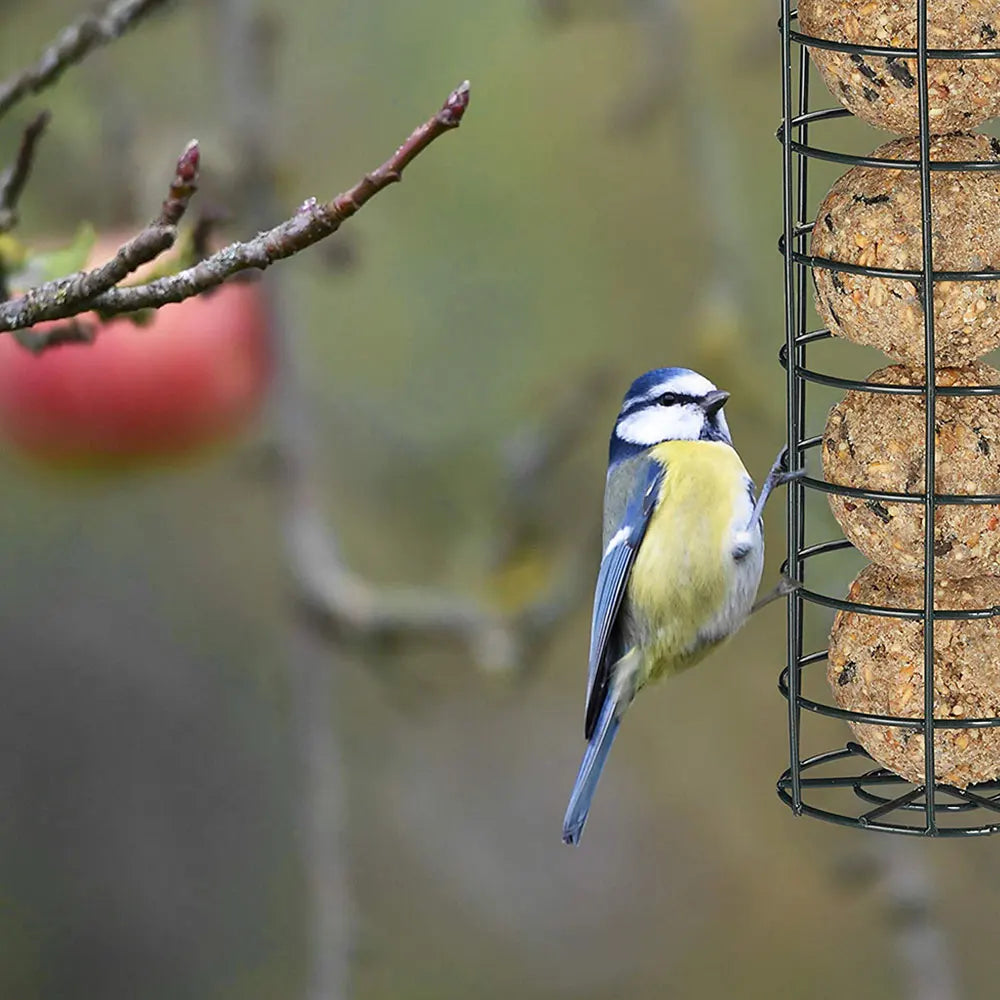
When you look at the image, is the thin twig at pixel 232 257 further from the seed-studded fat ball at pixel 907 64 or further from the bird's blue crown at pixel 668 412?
the bird's blue crown at pixel 668 412

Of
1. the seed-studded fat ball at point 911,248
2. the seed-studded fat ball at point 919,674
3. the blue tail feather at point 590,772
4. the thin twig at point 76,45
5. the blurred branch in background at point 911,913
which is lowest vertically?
the blurred branch in background at point 911,913

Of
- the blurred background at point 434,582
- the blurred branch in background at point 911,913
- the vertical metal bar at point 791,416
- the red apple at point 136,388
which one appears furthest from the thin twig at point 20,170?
the blurred branch in background at point 911,913

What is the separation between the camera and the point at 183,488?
6035 millimetres

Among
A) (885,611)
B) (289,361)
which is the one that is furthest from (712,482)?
(289,361)

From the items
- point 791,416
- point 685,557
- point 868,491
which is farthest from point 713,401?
point 868,491

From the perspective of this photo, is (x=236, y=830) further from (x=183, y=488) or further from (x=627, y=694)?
(x=627, y=694)

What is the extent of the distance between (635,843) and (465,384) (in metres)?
1.97

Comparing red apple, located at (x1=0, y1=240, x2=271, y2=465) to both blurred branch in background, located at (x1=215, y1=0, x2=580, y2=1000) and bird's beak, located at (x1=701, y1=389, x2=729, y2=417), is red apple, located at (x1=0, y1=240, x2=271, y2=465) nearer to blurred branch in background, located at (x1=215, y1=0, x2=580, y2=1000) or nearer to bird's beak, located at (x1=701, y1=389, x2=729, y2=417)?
blurred branch in background, located at (x1=215, y1=0, x2=580, y2=1000)

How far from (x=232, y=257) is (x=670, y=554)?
1468 mm

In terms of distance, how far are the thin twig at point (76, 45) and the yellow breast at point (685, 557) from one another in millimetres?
1242

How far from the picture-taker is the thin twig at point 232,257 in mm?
1750

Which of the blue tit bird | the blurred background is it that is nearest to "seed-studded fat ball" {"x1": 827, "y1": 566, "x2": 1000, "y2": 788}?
the blue tit bird

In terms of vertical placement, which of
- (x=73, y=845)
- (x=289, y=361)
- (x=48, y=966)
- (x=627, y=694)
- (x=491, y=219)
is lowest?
(x=48, y=966)

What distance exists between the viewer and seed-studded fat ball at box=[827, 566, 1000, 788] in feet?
8.55
